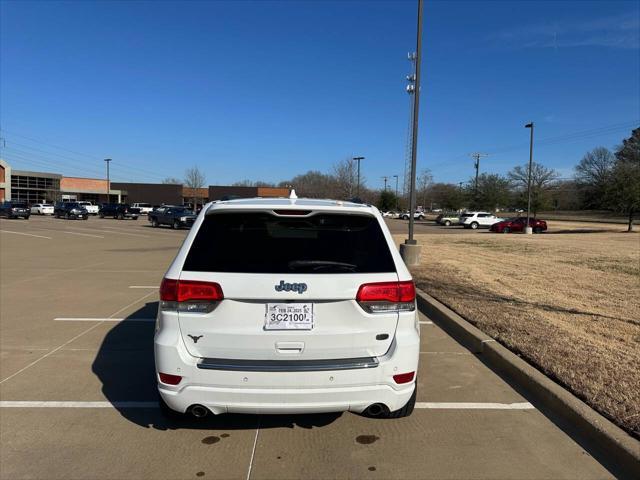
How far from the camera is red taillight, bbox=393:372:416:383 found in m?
3.34

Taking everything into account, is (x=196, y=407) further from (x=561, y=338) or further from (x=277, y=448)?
(x=561, y=338)

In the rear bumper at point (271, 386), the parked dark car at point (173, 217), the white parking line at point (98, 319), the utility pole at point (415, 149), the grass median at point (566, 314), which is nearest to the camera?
the rear bumper at point (271, 386)

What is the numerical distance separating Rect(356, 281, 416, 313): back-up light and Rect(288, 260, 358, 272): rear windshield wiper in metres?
0.17

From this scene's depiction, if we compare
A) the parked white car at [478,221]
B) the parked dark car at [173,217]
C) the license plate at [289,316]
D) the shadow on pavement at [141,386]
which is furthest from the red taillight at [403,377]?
the parked white car at [478,221]

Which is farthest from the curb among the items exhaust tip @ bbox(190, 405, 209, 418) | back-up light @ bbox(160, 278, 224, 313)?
back-up light @ bbox(160, 278, 224, 313)

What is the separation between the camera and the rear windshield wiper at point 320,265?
10.8ft

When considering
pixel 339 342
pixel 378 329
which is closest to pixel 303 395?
pixel 339 342

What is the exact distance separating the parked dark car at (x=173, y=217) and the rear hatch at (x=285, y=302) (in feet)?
112

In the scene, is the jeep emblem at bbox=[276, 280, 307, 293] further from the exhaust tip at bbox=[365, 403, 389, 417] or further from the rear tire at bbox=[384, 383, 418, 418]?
the rear tire at bbox=[384, 383, 418, 418]

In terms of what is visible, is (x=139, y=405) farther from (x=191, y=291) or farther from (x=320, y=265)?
(x=320, y=265)

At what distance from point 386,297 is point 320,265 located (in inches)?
19.5

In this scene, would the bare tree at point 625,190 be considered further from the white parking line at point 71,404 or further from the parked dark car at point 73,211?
the parked dark car at point 73,211

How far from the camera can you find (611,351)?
5.23 m

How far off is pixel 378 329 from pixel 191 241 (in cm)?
143
